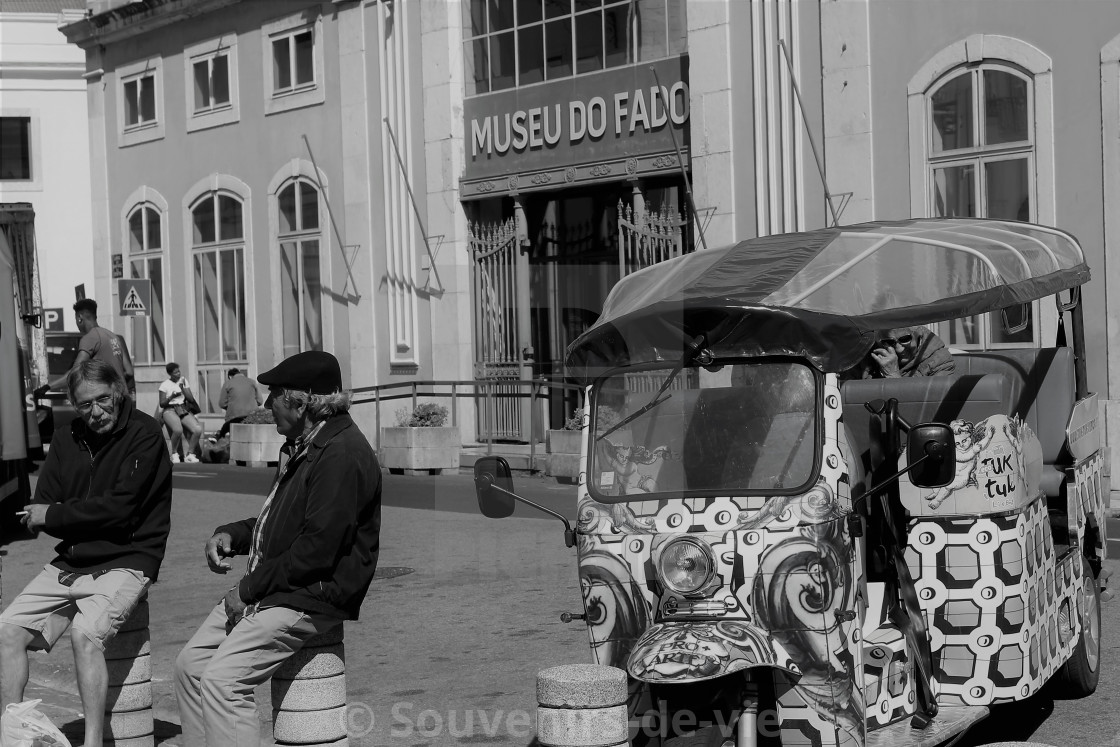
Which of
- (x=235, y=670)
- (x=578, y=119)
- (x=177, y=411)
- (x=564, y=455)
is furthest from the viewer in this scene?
(x=177, y=411)

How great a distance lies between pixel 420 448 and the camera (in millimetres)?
18969

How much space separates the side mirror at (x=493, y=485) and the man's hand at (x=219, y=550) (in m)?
1.02

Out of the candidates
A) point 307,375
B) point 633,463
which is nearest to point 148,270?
point 307,375

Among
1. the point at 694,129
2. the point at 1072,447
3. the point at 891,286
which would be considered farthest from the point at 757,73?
the point at 891,286

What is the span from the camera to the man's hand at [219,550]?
5871 millimetres

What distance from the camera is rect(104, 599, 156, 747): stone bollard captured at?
21.6ft

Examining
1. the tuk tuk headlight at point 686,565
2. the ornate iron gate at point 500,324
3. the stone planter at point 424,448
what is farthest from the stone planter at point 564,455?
the tuk tuk headlight at point 686,565

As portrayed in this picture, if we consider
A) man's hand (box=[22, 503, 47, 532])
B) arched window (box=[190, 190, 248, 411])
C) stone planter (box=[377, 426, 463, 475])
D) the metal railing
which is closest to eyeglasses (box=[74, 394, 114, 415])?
man's hand (box=[22, 503, 47, 532])

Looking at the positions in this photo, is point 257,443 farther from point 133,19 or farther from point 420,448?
point 133,19

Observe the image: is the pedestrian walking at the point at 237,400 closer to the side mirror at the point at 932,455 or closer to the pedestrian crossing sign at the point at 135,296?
the pedestrian crossing sign at the point at 135,296

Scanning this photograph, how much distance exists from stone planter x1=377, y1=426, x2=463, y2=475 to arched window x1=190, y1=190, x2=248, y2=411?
735 cm

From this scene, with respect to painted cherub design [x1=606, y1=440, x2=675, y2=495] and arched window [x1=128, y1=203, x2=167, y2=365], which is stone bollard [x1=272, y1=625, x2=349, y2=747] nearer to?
painted cherub design [x1=606, y1=440, x2=675, y2=495]

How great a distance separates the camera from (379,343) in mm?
22891

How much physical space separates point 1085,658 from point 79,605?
15.2 ft
